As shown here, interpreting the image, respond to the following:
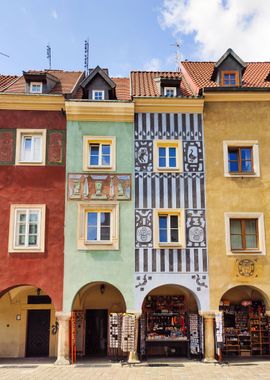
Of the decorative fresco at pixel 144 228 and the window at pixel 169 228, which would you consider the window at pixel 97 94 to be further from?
the window at pixel 169 228

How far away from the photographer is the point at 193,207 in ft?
65.3

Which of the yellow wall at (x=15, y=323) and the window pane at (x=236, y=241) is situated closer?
the window pane at (x=236, y=241)

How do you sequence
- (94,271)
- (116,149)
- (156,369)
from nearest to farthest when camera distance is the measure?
(156,369) → (94,271) → (116,149)

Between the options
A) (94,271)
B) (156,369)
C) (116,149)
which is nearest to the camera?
(156,369)

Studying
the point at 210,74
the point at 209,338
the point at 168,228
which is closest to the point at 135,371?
the point at 209,338

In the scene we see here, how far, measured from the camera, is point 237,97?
20797 millimetres

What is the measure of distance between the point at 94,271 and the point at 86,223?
2.07m

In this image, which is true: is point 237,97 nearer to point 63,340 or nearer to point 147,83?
point 147,83

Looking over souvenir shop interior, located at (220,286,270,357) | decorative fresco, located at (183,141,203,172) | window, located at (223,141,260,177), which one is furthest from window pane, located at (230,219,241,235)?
souvenir shop interior, located at (220,286,270,357)

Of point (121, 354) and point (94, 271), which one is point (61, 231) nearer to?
point (94, 271)

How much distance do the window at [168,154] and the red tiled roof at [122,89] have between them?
2.91m

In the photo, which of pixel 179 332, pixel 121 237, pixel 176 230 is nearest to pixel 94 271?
pixel 121 237

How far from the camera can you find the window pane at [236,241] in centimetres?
1973

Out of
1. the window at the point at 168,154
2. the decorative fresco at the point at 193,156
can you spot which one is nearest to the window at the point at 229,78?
the decorative fresco at the point at 193,156
